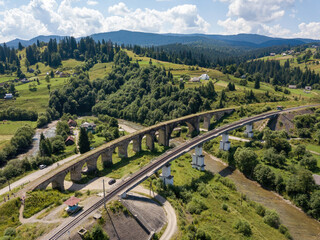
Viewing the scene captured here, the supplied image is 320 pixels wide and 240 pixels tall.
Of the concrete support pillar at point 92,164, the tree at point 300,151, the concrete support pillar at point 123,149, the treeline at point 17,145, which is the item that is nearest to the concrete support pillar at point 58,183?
the concrete support pillar at point 92,164

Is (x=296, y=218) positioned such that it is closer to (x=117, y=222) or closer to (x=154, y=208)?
(x=154, y=208)

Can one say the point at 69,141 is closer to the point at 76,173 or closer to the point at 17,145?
the point at 17,145

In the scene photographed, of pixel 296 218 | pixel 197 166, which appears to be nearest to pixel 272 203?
pixel 296 218

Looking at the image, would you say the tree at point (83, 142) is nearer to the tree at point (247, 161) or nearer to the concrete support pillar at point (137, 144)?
the concrete support pillar at point (137, 144)

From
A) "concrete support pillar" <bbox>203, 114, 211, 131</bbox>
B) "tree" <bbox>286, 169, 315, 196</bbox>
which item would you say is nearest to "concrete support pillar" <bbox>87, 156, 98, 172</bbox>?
Result: "tree" <bbox>286, 169, 315, 196</bbox>

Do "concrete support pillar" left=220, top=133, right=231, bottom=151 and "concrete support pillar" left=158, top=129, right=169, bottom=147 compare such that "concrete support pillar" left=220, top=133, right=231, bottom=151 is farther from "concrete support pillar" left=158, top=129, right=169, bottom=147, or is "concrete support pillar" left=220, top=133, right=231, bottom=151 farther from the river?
"concrete support pillar" left=158, top=129, right=169, bottom=147

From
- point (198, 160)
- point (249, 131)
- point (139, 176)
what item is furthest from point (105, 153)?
point (249, 131)

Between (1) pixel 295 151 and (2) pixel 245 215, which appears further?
(1) pixel 295 151
